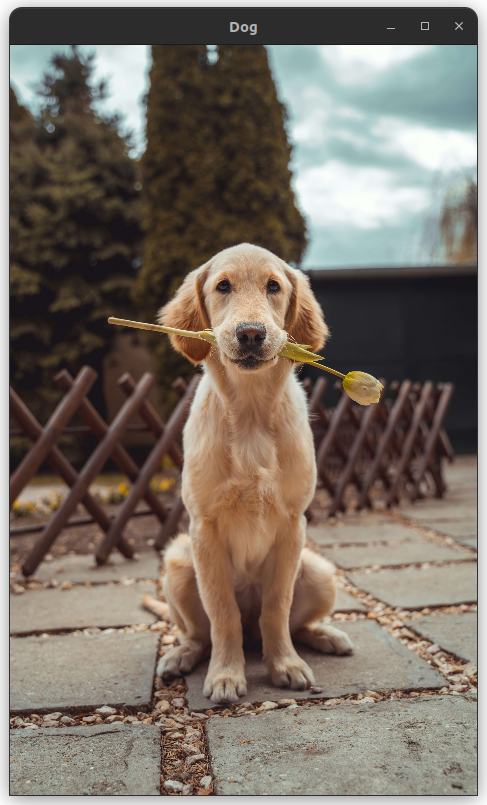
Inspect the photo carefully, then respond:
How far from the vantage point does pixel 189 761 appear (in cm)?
178

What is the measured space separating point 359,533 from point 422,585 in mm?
1660

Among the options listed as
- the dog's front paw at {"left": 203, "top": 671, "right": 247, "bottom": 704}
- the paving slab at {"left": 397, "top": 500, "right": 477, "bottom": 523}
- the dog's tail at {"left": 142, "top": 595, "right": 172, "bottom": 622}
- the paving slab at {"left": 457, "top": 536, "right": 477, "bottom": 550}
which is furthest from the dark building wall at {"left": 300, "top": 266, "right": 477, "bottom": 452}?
the dog's front paw at {"left": 203, "top": 671, "right": 247, "bottom": 704}

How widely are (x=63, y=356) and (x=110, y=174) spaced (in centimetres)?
342

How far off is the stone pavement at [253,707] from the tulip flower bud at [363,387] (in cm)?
100

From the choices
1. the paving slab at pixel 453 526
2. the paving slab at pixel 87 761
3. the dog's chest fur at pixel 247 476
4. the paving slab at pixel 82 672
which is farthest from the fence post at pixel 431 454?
the paving slab at pixel 87 761

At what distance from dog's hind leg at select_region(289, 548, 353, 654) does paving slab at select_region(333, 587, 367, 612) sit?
0.55 m

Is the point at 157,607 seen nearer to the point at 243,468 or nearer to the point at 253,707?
the point at 253,707

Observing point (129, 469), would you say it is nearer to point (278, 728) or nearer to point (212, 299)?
point (212, 299)

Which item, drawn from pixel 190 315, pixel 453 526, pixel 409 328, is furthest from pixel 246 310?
pixel 409 328

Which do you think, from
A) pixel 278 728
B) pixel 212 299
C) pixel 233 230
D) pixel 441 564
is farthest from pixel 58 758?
pixel 233 230

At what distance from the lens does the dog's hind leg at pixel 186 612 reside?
8.17 feet

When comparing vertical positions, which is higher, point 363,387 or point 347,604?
point 363,387

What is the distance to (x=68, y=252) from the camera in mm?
10805

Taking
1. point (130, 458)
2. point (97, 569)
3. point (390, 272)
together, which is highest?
point (390, 272)
